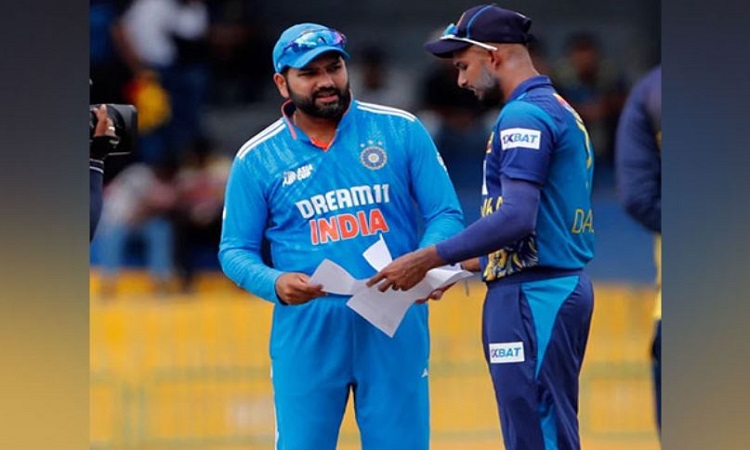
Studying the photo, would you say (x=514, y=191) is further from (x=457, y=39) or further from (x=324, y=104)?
(x=324, y=104)

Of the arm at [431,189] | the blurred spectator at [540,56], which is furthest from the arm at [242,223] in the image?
the blurred spectator at [540,56]

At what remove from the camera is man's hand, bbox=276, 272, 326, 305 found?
317cm

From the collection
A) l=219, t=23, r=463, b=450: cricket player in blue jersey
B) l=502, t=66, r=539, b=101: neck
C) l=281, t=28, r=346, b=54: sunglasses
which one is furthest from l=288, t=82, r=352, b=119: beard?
l=502, t=66, r=539, b=101: neck

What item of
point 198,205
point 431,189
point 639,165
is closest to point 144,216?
point 198,205

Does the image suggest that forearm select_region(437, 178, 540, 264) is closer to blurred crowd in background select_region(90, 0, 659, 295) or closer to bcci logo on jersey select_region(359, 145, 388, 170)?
bcci logo on jersey select_region(359, 145, 388, 170)

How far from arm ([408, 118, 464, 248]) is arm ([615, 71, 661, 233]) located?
3.12 ft

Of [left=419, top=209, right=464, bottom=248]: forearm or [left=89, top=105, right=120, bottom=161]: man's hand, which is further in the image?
[left=89, top=105, right=120, bottom=161]: man's hand

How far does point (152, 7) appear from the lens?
416cm

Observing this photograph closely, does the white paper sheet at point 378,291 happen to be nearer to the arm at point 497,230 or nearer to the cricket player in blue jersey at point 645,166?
the arm at point 497,230

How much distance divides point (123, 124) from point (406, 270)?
1305mm

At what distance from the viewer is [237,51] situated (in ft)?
13.7
